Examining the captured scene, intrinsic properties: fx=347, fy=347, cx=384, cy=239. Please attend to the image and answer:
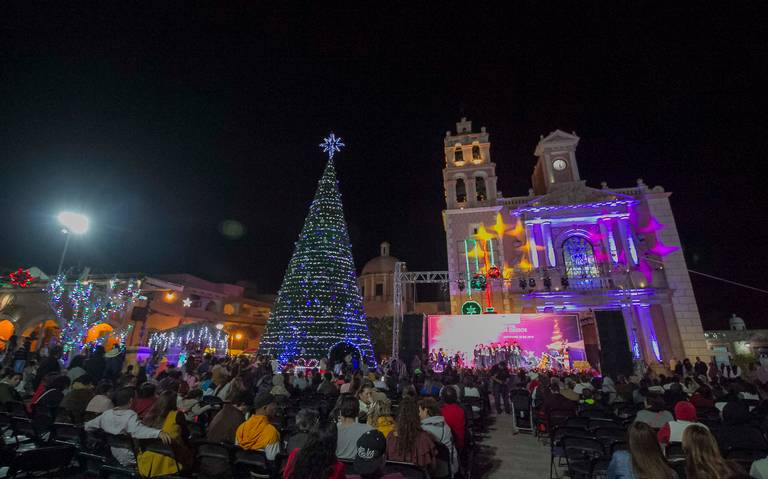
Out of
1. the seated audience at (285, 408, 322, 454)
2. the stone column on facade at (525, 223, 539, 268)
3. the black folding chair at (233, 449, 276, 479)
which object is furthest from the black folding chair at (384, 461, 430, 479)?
the stone column on facade at (525, 223, 539, 268)

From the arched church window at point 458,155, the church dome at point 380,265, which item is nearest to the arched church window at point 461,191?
the arched church window at point 458,155

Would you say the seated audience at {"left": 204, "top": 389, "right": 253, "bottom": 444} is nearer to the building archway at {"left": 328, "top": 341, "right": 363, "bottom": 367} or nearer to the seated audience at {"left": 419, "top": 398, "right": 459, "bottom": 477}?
the seated audience at {"left": 419, "top": 398, "right": 459, "bottom": 477}

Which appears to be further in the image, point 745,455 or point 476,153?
point 476,153

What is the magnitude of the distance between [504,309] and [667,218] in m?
12.6

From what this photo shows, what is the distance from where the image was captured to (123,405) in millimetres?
4305

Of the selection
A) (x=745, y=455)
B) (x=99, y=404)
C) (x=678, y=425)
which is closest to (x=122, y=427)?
(x=99, y=404)

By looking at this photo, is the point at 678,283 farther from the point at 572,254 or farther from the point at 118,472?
the point at 118,472

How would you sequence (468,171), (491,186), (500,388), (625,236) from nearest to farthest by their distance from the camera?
(500,388) < (625,236) < (491,186) < (468,171)

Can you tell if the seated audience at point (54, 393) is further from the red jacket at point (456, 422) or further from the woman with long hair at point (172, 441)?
the red jacket at point (456, 422)

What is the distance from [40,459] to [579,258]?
86.7 ft

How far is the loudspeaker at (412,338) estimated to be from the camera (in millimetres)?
18906

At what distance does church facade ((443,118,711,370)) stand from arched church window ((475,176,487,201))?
0.26 feet

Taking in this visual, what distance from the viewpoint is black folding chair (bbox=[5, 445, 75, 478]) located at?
2.97 meters

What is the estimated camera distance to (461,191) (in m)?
28.1
